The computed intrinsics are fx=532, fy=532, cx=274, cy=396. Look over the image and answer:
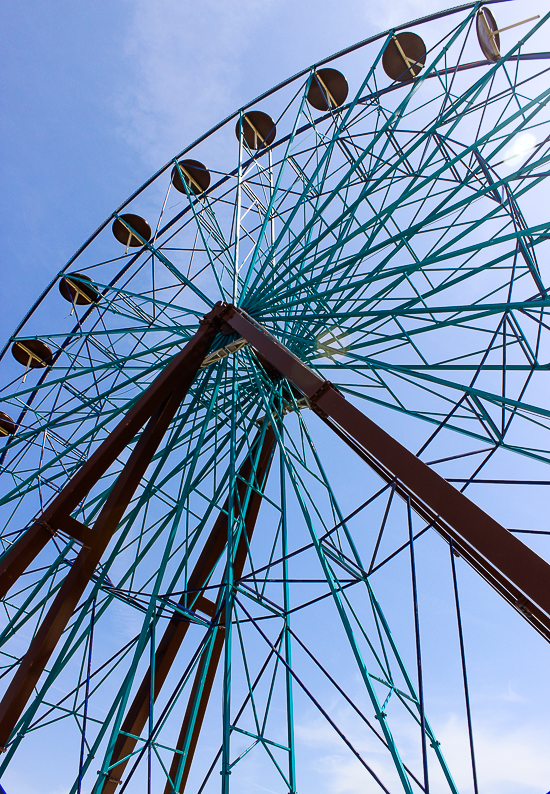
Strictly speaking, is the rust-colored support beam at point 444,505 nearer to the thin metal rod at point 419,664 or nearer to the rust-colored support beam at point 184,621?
the thin metal rod at point 419,664

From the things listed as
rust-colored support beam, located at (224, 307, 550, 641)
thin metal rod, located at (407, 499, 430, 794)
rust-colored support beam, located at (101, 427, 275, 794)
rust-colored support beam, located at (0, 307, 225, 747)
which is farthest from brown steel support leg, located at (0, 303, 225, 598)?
thin metal rod, located at (407, 499, 430, 794)

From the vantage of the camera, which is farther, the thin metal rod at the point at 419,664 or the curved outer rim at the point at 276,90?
the curved outer rim at the point at 276,90

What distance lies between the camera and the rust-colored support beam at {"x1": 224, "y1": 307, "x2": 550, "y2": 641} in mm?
4652

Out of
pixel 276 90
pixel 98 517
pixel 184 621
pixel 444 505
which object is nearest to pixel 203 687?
pixel 184 621

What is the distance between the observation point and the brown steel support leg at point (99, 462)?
8328 mm

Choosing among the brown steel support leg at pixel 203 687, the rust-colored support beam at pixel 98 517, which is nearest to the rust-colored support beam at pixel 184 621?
the brown steel support leg at pixel 203 687

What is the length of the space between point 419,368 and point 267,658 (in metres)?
5.35

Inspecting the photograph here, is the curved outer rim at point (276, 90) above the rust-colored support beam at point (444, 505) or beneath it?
above

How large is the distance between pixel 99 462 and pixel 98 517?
936 millimetres

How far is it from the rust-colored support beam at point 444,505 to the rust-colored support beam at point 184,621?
2.78 m

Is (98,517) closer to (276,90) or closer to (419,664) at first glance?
(419,664)

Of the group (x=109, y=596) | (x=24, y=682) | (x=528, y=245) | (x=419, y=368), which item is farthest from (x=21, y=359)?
(x=528, y=245)

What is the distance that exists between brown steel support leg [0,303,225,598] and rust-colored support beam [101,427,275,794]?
87.5 inches

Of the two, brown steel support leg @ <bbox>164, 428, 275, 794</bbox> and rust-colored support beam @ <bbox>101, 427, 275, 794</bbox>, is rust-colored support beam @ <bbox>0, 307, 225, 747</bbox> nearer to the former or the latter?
rust-colored support beam @ <bbox>101, 427, 275, 794</bbox>
